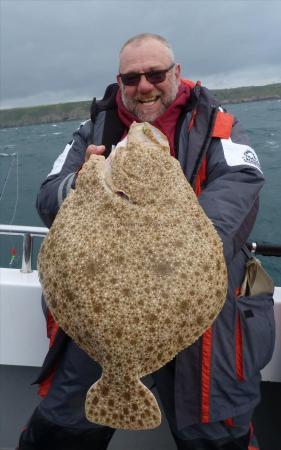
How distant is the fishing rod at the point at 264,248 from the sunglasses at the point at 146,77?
4.86 ft

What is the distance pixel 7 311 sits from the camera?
3.59 metres

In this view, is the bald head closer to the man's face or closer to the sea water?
the man's face

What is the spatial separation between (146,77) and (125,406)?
1.78 m

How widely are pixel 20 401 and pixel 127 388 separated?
2.53 m

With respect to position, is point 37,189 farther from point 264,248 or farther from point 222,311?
point 222,311

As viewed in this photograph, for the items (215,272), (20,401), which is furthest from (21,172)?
(215,272)

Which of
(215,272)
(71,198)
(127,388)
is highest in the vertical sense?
(71,198)

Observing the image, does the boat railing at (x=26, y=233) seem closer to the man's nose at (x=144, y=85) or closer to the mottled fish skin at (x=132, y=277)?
the man's nose at (x=144, y=85)

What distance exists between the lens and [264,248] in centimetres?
346

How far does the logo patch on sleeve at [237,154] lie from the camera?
2.40m

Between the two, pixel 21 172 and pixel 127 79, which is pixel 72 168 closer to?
pixel 127 79

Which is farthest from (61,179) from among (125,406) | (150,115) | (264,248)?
(264,248)

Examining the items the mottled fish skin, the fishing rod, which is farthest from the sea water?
the mottled fish skin

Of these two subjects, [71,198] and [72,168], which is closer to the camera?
[71,198]
